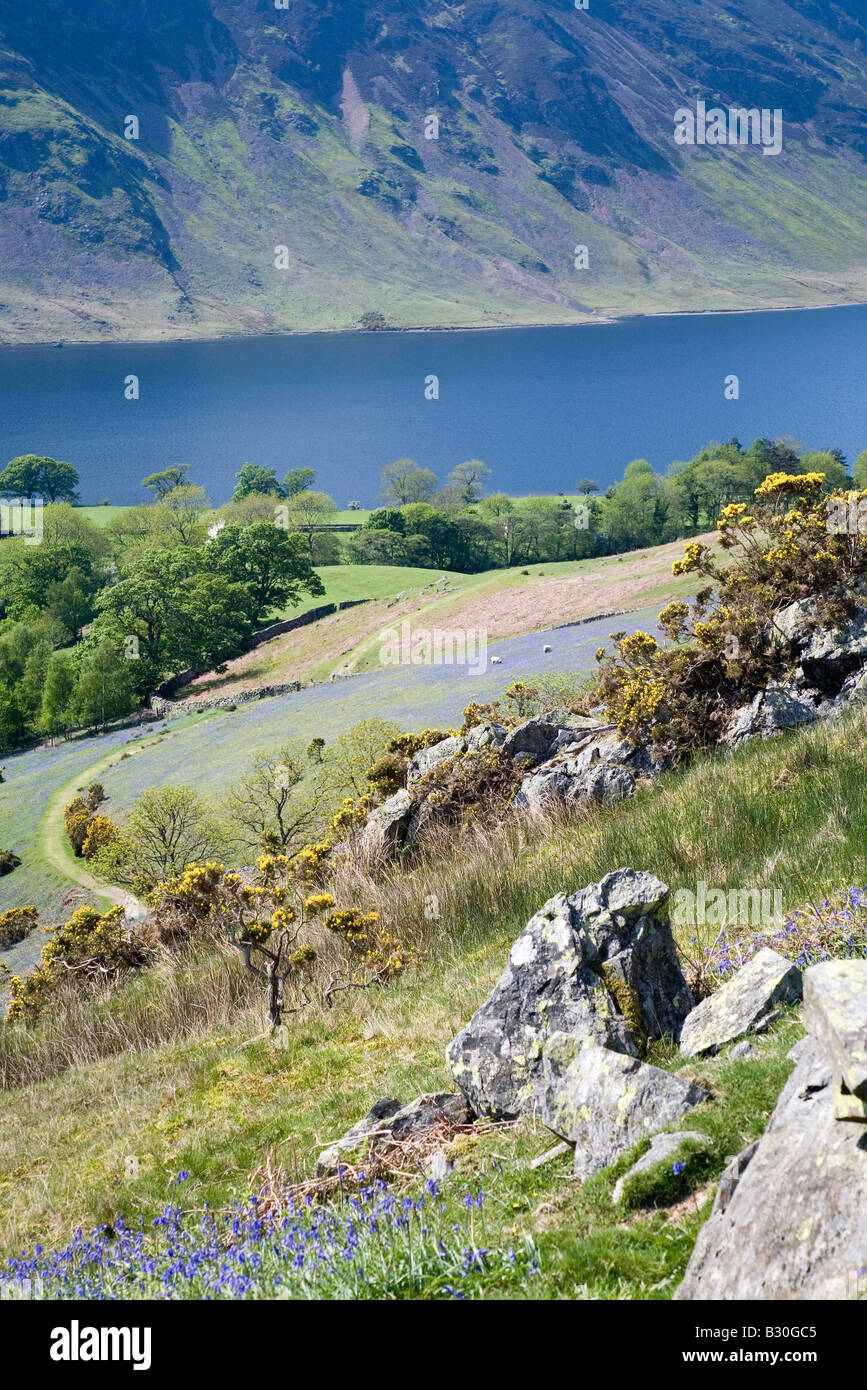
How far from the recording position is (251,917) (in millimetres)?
13180

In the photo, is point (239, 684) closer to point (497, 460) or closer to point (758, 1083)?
point (758, 1083)

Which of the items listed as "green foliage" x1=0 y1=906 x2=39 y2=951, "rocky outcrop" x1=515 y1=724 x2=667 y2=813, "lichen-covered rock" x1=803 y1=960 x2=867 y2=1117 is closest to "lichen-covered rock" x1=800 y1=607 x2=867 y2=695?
"rocky outcrop" x1=515 y1=724 x2=667 y2=813

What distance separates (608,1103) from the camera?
5.11m

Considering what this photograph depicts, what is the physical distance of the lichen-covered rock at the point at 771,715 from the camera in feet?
39.9

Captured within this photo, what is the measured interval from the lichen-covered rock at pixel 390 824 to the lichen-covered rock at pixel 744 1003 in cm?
832

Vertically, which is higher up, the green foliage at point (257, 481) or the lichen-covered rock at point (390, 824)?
the green foliage at point (257, 481)

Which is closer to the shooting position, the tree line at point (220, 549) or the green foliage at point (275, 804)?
the green foliage at point (275, 804)

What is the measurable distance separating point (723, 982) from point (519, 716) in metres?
13.1

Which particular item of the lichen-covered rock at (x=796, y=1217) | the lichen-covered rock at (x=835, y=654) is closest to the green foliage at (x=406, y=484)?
the lichen-covered rock at (x=835, y=654)

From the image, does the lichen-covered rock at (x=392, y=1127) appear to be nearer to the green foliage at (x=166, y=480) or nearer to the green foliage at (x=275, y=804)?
the green foliage at (x=275, y=804)

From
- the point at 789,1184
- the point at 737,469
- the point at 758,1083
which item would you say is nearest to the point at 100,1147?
the point at 758,1083

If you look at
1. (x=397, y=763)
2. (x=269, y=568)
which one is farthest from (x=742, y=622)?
(x=269, y=568)

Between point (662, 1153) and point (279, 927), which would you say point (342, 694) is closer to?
point (279, 927)

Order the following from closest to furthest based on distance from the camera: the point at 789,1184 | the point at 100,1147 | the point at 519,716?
1. the point at 789,1184
2. the point at 100,1147
3. the point at 519,716
